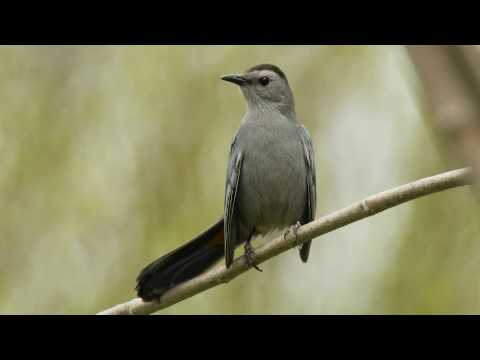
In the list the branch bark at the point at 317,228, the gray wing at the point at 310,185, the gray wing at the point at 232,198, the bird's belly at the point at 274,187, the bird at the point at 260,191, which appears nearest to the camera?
the branch bark at the point at 317,228

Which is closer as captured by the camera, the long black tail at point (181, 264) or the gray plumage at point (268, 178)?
the long black tail at point (181, 264)

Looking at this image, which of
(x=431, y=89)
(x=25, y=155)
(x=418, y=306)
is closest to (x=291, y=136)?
(x=418, y=306)

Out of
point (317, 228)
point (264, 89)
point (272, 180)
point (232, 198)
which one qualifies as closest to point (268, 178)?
point (272, 180)

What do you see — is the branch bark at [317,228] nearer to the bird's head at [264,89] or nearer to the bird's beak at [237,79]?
the bird's head at [264,89]

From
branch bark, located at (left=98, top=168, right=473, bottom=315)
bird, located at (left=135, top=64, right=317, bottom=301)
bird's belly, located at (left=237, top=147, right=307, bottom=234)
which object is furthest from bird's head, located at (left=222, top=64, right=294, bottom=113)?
branch bark, located at (left=98, top=168, right=473, bottom=315)

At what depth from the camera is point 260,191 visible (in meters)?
5.32

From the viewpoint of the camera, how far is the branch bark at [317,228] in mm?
3201

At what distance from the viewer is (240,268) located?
Answer: 15.2ft

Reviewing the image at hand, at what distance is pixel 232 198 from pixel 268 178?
1.05 ft

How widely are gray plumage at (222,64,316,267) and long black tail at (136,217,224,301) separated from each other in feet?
0.60

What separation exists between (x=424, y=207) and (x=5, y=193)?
4.38 meters

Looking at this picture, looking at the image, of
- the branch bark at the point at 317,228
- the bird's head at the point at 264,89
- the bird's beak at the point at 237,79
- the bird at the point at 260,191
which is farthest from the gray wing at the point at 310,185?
the branch bark at the point at 317,228

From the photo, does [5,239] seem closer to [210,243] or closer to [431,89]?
[210,243]

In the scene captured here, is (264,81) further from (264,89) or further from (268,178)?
(268,178)
